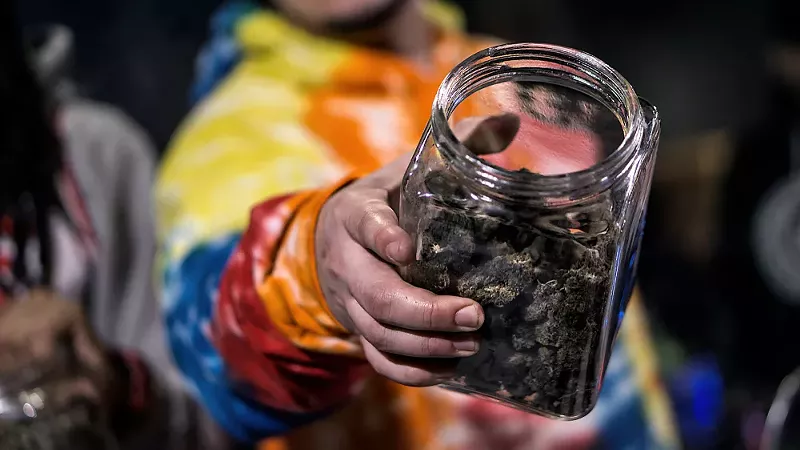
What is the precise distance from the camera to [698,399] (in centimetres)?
75

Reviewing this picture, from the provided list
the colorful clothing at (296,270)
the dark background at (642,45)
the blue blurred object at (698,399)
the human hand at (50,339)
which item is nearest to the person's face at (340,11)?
the colorful clothing at (296,270)

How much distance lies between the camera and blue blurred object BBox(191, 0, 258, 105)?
0.53 m

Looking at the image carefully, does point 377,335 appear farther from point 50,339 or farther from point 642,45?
point 642,45

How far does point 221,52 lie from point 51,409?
11.4 inches

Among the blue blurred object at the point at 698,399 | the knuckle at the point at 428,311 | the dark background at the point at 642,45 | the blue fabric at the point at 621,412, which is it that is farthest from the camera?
the blue blurred object at the point at 698,399

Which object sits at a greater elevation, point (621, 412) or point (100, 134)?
point (100, 134)

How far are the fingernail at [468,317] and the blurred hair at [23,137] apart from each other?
0.36m

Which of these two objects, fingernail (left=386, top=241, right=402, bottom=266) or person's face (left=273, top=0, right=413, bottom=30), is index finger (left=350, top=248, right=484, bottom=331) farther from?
person's face (left=273, top=0, right=413, bottom=30)

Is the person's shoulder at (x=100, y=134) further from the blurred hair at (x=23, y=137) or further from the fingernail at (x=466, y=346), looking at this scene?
the fingernail at (x=466, y=346)

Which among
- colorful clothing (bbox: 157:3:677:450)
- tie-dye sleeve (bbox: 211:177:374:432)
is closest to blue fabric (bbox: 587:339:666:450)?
colorful clothing (bbox: 157:3:677:450)

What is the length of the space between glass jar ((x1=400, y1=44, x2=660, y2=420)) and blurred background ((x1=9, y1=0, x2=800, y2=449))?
0.52m

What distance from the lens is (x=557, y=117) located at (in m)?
0.23


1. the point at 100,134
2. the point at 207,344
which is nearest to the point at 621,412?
the point at 207,344

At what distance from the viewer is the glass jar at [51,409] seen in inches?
12.4
